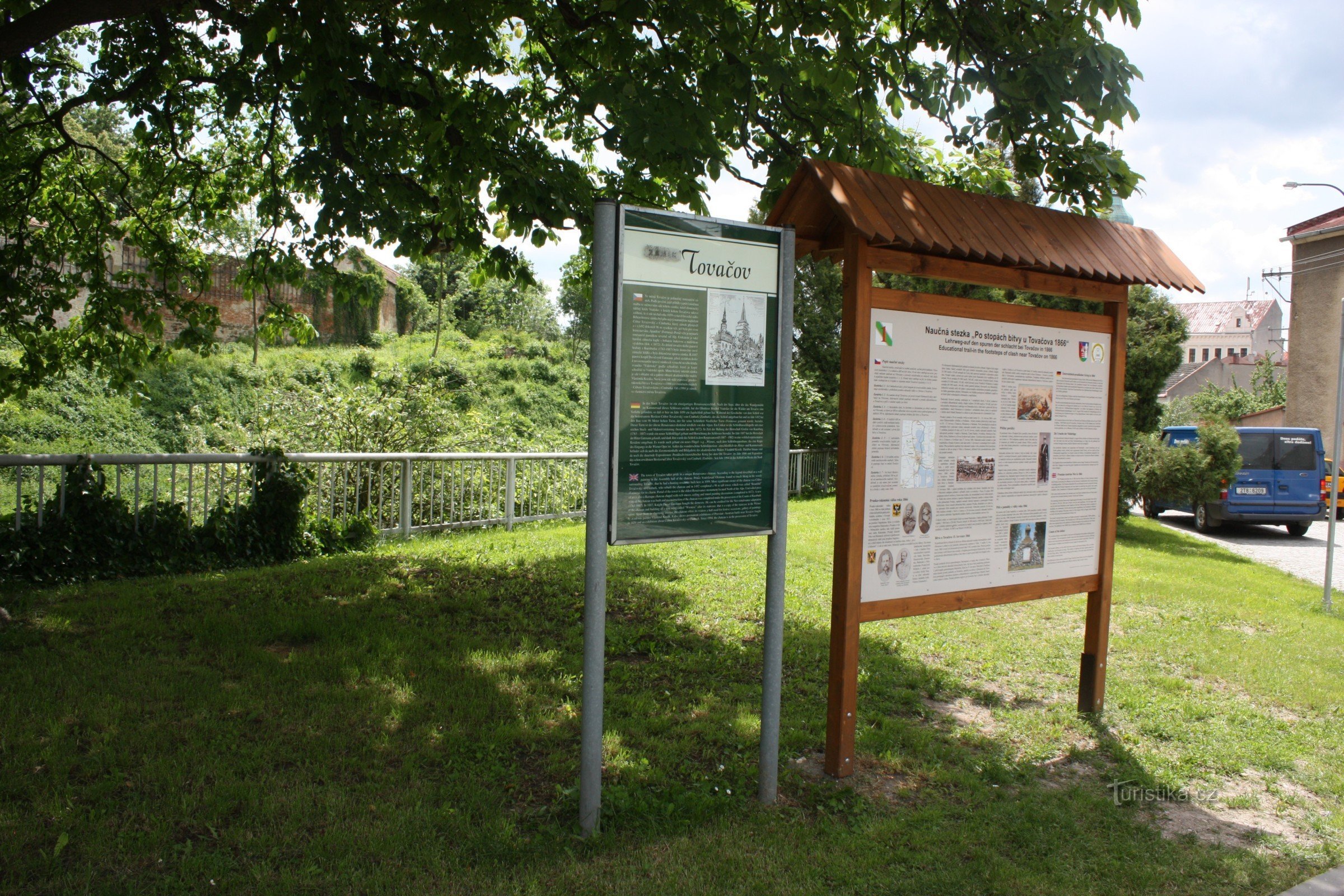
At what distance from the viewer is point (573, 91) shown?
8062mm

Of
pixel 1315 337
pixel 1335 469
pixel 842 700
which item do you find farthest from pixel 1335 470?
pixel 1315 337

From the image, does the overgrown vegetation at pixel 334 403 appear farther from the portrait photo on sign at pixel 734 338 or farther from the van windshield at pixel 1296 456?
the van windshield at pixel 1296 456

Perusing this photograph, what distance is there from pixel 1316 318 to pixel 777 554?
37.1 metres

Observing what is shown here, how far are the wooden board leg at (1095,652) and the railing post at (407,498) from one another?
753 cm

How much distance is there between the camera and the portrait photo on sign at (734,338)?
12.2 feet

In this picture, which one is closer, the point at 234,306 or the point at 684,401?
the point at 684,401

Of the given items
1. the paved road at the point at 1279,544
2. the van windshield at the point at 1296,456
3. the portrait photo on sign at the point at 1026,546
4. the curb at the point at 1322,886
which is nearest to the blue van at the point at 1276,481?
the van windshield at the point at 1296,456

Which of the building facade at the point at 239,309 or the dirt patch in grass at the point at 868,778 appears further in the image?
the building facade at the point at 239,309

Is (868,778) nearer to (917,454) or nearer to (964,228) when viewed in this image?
(917,454)

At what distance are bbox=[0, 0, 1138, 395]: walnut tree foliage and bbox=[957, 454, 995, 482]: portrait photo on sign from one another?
8.32ft

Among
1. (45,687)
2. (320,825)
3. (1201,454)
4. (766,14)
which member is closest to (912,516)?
(320,825)

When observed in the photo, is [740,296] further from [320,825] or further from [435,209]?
[435,209]

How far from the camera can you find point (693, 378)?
3.67 m

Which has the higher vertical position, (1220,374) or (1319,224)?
(1319,224)
